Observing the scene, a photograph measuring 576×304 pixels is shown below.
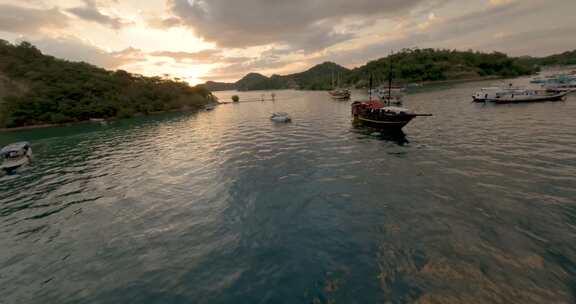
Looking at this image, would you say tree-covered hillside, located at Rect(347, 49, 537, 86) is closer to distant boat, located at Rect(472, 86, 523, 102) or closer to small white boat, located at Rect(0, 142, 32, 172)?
distant boat, located at Rect(472, 86, 523, 102)

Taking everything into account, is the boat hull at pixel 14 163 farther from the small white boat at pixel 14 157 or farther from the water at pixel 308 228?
the water at pixel 308 228

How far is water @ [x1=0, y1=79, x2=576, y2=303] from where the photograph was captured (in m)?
8.84

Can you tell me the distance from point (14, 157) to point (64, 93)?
63612 millimetres

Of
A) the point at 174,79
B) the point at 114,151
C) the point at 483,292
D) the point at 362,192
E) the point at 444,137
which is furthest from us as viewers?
the point at 174,79

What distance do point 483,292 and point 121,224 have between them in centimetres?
1977

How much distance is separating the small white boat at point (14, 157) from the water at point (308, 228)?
5.99 ft

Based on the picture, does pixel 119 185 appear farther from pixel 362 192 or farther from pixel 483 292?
pixel 483 292

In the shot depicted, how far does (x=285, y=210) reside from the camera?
14.8m

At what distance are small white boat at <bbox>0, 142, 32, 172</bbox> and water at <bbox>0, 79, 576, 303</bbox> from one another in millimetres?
1827

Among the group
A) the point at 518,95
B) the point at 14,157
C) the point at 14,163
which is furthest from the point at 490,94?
the point at 14,157

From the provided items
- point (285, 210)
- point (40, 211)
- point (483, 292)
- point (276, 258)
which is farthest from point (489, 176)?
point (40, 211)

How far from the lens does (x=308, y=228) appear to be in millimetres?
12703

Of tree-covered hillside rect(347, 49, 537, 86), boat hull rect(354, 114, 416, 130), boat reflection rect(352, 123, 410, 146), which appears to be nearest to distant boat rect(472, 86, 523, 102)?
boat hull rect(354, 114, 416, 130)

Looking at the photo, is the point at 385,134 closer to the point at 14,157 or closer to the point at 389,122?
the point at 389,122
